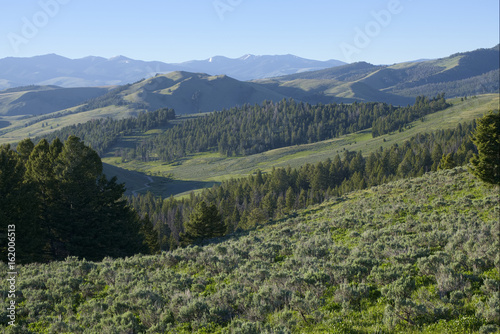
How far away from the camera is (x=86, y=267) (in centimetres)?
1912

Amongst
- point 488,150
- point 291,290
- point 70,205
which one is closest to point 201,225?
point 70,205

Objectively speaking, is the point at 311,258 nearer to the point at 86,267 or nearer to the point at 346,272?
the point at 346,272

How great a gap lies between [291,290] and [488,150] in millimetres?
29097

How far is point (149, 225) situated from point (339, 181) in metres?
100

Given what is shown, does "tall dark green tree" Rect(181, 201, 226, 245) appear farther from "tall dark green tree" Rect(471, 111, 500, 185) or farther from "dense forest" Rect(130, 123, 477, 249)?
"dense forest" Rect(130, 123, 477, 249)

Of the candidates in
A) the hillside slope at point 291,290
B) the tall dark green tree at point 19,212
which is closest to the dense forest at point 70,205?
the tall dark green tree at point 19,212

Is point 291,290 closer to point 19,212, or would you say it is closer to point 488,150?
point 488,150

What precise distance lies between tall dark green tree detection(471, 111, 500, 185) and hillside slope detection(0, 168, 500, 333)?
1318 cm

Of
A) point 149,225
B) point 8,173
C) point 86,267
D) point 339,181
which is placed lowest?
point 339,181

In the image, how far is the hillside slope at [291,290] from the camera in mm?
9633

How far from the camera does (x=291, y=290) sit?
1194cm

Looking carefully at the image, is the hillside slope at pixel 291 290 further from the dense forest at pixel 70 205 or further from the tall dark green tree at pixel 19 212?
the dense forest at pixel 70 205

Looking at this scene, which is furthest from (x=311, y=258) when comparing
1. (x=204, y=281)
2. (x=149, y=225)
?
(x=149, y=225)

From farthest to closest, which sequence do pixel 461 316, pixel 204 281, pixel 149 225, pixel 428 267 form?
1. pixel 149 225
2. pixel 204 281
3. pixel 428 267
4. pixel 461 316
